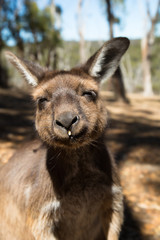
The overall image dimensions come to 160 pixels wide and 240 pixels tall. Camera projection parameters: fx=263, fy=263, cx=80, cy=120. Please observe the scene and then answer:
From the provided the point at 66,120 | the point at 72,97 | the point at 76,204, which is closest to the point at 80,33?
the point at 72,97

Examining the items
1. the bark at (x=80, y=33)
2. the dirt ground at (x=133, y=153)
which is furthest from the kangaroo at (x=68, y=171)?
the bark at (x=80, y=33)

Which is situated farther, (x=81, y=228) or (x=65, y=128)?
(x=81, y=228)

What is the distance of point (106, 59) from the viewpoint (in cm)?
→ 271

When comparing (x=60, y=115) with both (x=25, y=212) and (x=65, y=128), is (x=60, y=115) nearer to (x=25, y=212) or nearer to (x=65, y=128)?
(x=65, y=128)

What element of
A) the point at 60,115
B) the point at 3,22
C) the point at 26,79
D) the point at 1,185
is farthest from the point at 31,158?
the point at 3,22

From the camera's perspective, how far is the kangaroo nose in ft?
6.60

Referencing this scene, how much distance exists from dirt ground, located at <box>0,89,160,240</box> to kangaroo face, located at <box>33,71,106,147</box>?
1.91 ft

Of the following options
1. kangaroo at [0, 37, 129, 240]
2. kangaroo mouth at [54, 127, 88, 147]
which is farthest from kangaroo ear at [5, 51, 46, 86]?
kangaroo mouth at [54, 127, 88, 147]

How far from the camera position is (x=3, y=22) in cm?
1877

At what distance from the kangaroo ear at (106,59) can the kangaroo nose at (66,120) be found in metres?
0.82

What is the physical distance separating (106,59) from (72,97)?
0.68 meters

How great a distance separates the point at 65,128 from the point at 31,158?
3.40 ft

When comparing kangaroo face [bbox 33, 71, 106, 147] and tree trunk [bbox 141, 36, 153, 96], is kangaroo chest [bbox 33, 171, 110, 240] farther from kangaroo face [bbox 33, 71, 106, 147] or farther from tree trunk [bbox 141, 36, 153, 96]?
tree trunk [bbox 141, 36, 153, 96]

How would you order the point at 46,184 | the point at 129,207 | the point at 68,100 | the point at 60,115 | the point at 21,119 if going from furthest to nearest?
the point at 21,119
the point at 129,207
the point at 46,184
the point at 68,100
the point at 60,115
